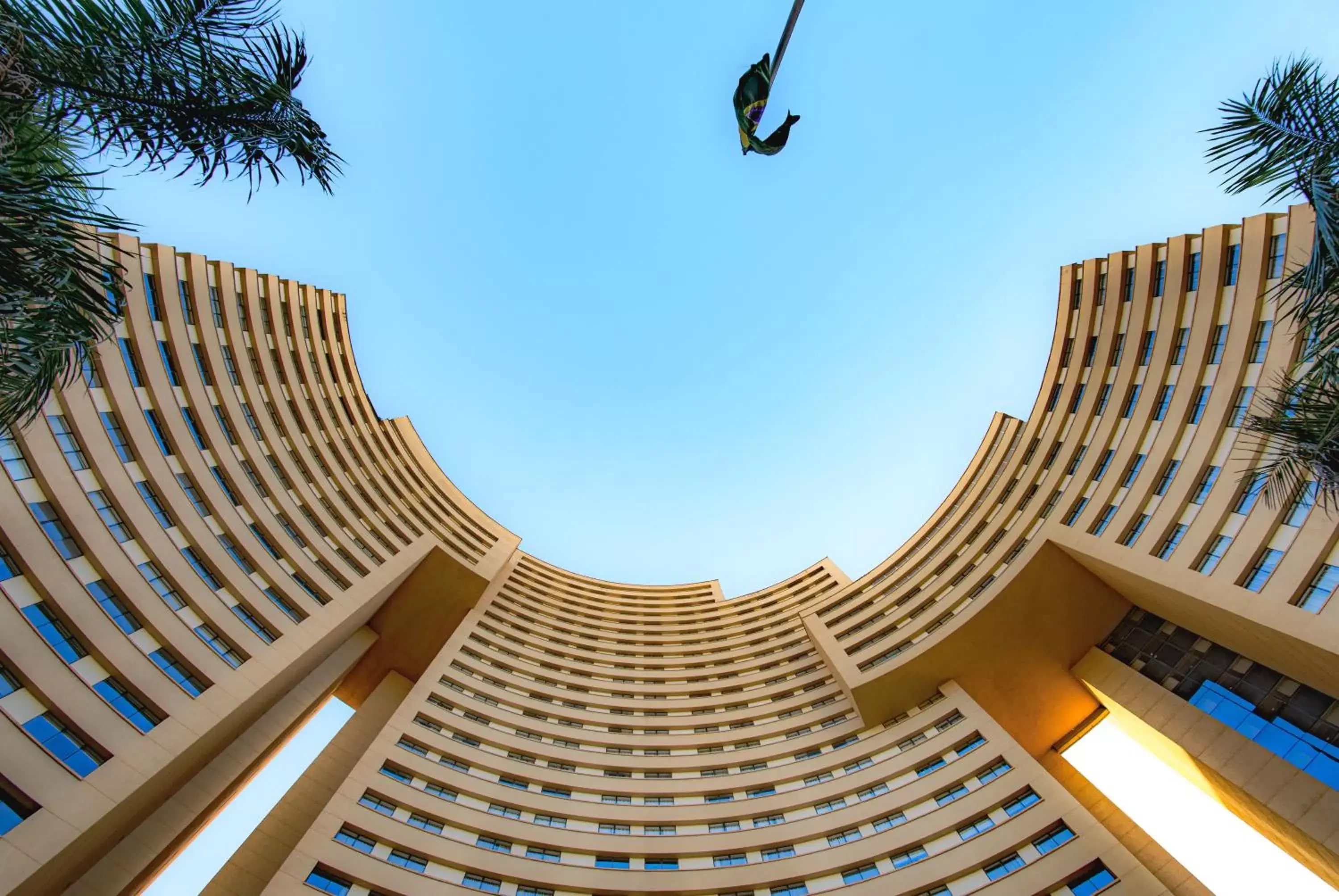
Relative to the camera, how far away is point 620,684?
142ft

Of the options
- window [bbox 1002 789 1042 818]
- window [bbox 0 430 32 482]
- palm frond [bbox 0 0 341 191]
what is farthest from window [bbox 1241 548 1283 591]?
window [bbox 0 430 32 482]

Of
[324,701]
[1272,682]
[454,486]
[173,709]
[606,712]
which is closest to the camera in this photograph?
[173,709]

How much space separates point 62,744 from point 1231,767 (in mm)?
39168

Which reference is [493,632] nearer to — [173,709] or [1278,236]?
[173,709]

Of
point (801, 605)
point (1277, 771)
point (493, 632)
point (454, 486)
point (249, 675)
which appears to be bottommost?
point (1277, 771)

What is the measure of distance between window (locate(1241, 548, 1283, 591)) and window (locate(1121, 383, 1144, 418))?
937 cm

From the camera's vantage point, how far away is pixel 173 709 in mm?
20469

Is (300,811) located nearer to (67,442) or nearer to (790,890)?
(67,442)

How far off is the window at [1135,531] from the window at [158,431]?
40.7 metres

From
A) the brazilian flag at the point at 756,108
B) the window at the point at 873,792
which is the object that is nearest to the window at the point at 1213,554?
the window at the point at 873,792

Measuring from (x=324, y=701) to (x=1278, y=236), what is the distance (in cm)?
5181

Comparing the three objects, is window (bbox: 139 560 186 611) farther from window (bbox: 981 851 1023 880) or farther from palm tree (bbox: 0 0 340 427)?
window (bbox: 981 851 1023 880)

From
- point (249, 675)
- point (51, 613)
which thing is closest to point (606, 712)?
point (249, 675)

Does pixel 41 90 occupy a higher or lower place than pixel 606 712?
lower
